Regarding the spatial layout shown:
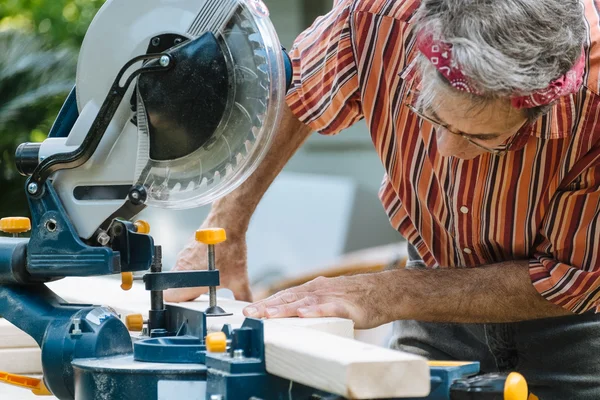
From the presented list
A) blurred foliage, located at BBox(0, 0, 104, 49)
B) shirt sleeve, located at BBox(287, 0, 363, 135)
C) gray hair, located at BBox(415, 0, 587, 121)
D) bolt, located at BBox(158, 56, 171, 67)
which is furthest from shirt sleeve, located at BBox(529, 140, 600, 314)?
blurred foliage, located at BBox(0, 0, 104, 49)

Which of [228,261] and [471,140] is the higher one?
[471,140]

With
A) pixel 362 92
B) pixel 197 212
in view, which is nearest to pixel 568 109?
pixel 362 92

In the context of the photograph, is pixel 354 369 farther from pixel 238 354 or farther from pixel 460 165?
pixel 460 165

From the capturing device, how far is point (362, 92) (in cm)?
260

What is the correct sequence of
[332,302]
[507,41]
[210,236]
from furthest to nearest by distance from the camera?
1. [332,302]
2. [210,236]
3. [507,41]

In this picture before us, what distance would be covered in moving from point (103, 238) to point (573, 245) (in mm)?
1138

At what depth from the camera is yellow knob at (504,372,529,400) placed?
A: 4.61 feet

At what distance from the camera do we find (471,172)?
7.79 ft

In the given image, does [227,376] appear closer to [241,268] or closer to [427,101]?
[427,101]

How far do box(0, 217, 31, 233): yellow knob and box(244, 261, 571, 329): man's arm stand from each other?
2.22 ft

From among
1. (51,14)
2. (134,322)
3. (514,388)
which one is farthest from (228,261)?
(51,14)

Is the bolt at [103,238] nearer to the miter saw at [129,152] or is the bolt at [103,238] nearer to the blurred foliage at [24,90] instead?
the miter saw at [129,152]

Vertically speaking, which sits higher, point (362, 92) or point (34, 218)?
point (362, 92)

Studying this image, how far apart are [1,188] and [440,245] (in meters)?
3.50
